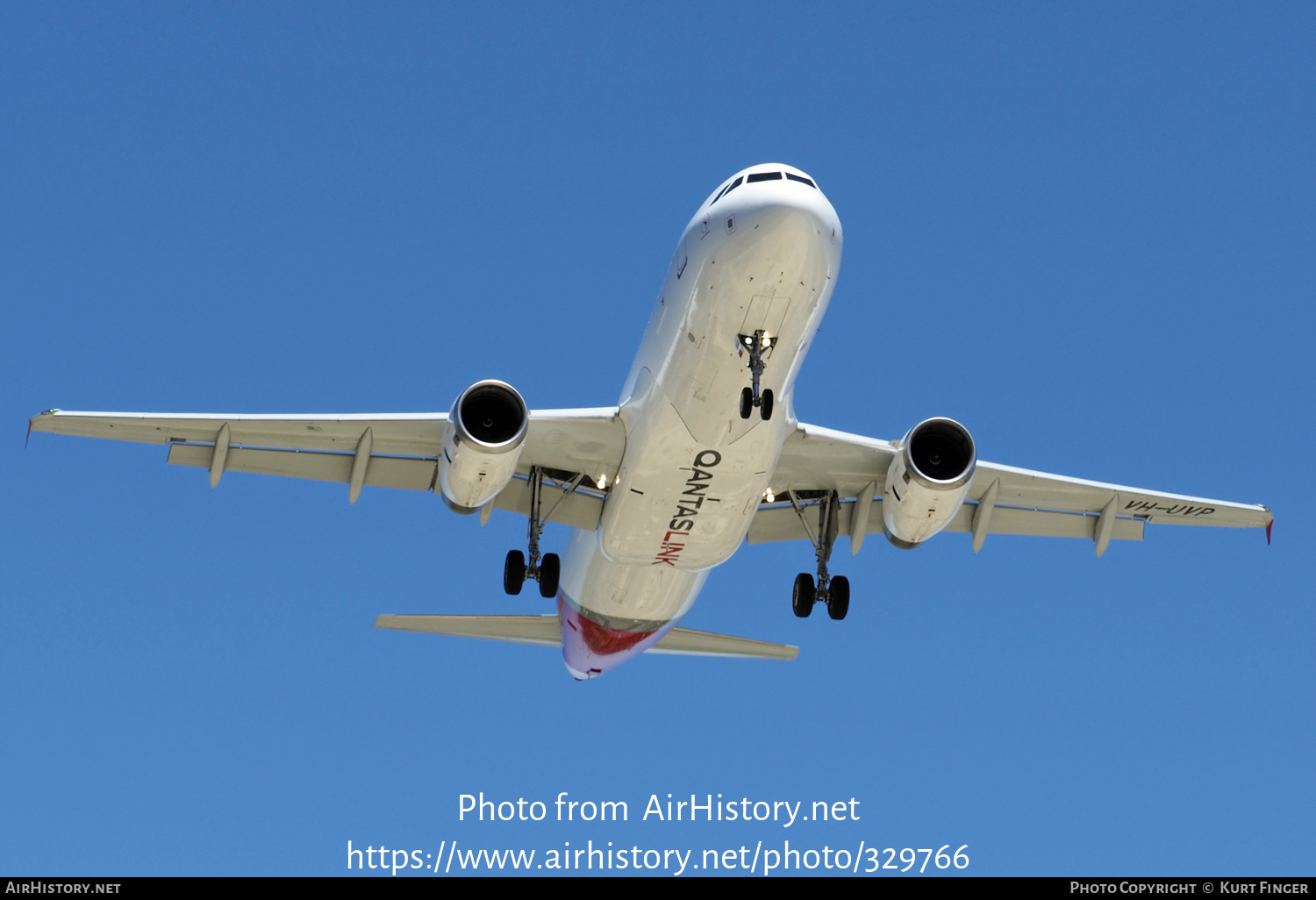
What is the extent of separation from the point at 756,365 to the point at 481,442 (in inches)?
158

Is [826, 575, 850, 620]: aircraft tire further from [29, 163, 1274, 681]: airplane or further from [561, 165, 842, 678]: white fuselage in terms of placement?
[561, 165, 842, 678]: white fuselage

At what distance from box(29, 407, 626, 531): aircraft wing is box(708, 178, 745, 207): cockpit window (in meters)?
3.88

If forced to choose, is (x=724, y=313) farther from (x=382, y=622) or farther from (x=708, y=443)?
(x=382, y=622)

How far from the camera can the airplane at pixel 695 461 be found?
20219 millimetres

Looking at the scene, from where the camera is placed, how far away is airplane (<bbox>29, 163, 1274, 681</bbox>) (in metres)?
20.2

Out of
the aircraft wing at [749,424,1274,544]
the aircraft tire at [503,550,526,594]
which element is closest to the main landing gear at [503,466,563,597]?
the aircraft tire at [503,550,526,594]

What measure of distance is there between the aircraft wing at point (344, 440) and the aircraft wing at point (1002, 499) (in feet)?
10.3

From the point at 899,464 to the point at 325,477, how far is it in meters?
8.96

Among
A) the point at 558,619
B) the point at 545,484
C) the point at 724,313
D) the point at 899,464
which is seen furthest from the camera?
the point at 558,619

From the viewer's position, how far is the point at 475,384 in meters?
22.0

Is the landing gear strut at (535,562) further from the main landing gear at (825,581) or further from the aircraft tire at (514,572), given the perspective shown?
the main landing gear at (825,581)

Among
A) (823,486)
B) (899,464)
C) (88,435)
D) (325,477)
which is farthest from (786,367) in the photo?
(88,435)

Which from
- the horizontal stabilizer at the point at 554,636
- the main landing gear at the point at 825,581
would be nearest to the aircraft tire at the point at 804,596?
the main landing gear at the point at 825,581

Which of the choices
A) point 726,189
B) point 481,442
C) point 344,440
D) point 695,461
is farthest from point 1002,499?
point 344,440
